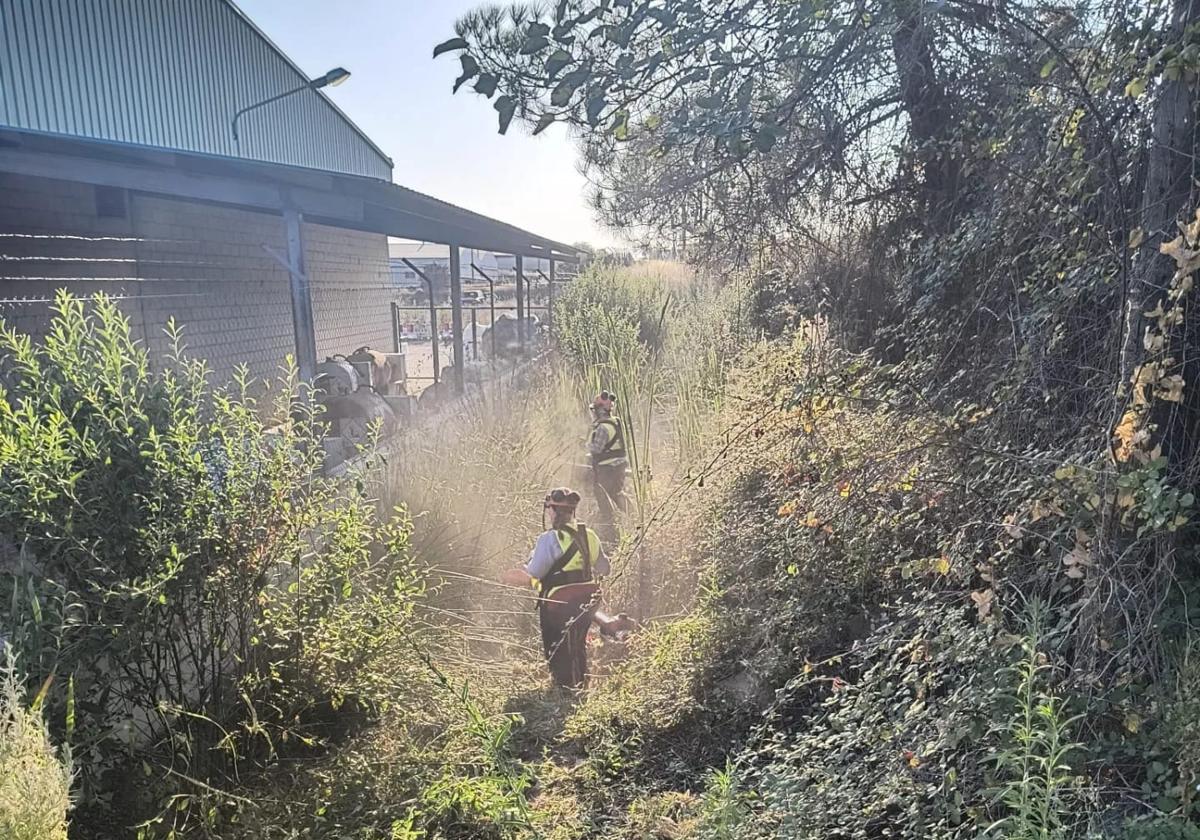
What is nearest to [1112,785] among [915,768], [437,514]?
[915,768]

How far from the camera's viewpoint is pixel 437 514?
438 cm

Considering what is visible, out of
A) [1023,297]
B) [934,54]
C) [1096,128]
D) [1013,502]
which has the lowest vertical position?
[1013,502]

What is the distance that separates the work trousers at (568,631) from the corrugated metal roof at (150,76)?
6634 mm

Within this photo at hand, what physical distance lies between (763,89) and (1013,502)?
1.80 metres

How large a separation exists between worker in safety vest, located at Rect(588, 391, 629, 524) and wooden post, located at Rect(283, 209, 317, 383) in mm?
2921

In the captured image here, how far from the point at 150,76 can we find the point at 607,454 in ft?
28.2

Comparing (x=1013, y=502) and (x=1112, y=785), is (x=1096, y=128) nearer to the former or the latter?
(x=1013, y=502)

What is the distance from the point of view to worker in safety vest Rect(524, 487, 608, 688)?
369 cm

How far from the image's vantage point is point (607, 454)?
574 centimetres

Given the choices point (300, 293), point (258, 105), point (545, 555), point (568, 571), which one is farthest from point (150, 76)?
point (568, 571)

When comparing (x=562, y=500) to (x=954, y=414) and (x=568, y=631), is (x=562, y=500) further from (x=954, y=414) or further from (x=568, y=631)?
(x=954, y=414)

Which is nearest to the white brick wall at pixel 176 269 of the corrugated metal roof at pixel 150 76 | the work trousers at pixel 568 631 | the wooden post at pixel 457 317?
the corrugated metal roof at pixel 150 76

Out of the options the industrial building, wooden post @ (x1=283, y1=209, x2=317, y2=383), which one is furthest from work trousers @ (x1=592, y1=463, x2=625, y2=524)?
the industrial building

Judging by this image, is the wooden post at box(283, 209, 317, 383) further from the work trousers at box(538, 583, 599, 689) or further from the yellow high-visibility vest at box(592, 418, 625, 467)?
the work trousers at box(538, 583, 599, 689)
